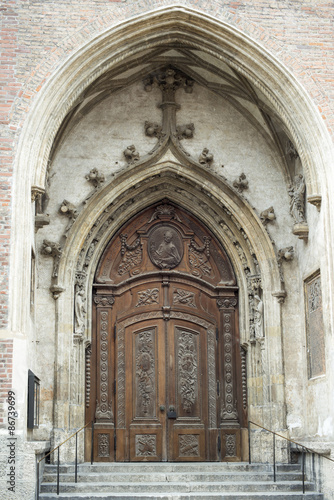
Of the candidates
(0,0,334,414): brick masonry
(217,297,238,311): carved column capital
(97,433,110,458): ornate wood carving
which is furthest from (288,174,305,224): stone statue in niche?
(97,433,110,458): ornate wood carving

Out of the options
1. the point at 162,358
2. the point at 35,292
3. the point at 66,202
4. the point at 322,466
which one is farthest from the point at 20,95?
the point at 322,466

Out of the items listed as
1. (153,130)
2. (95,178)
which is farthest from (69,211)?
(153,130)

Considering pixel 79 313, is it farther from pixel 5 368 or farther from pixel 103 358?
→ pixel 5 368

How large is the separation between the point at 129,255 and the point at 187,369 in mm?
2020

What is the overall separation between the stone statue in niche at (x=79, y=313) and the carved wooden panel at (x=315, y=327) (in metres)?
3.34

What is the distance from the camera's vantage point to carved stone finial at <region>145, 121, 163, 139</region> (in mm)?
12297

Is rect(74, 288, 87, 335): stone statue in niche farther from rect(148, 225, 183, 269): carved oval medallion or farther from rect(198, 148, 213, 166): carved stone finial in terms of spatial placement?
rect(198, 148, 213, 166): carved stone finial

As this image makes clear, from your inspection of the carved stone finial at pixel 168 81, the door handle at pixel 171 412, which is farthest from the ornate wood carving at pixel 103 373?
the carved stone finial at pixel 168 81

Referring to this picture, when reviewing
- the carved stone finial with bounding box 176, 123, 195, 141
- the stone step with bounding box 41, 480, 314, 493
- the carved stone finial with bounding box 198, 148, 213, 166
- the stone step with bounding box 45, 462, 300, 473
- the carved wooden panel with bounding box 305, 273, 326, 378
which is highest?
the carved stone finial with bounding box 176, 123, 195, 141

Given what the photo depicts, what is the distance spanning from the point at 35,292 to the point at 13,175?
2.12 metres

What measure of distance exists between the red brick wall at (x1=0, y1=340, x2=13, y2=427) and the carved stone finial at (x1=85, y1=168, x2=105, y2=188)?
138 inches

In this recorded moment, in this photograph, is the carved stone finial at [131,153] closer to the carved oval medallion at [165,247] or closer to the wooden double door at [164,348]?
the wooden double door at [164,348]

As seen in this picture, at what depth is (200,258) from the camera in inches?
498

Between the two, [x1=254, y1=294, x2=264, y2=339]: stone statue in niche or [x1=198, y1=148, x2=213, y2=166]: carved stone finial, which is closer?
[x1=254, y1=294, x2=264, y2=339]: stone statue in niche
